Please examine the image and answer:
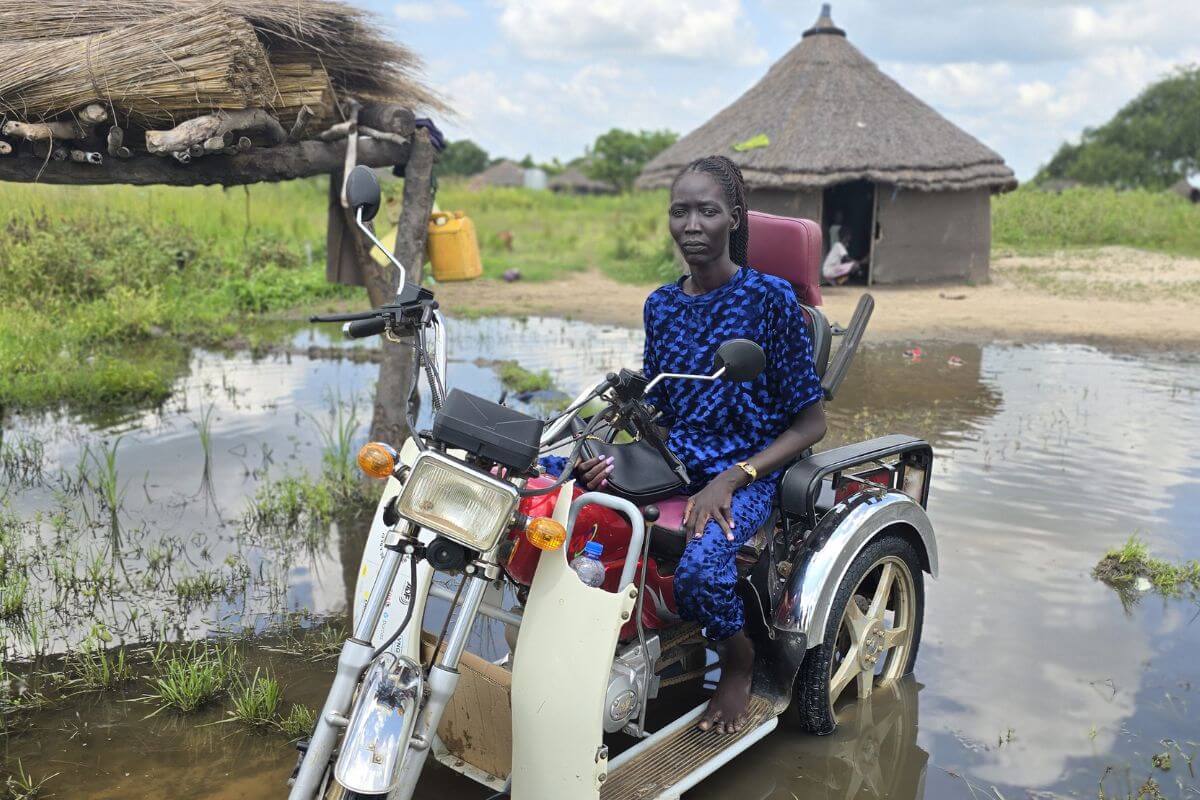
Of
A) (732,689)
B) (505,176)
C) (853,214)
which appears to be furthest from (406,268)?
(505,176)

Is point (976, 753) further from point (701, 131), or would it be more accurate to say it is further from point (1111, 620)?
point (701, 131)

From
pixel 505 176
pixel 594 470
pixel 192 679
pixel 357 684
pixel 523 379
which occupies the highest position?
pixel 505 176

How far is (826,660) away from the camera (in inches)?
126

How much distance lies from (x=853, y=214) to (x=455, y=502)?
15825 mm

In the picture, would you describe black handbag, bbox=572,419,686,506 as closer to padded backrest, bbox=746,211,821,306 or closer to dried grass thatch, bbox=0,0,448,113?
padded backrest, bbox=746,211,821,306

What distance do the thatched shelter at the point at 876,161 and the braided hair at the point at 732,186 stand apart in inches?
446

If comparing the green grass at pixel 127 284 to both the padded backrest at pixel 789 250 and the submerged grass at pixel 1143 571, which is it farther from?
the submerged grass at pixel 1143 571

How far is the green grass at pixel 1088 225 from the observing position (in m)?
20.3

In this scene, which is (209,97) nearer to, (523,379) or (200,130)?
(200,130)

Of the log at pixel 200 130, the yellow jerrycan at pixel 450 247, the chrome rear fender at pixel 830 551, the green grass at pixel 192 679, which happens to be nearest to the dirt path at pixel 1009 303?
the yellow jerrycan at pixel 450 247

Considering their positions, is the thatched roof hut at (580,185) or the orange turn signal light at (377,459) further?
the thatched roof hut at (580,185)

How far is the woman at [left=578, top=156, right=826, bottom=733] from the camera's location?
3025 millimetres

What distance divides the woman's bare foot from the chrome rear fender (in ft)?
0.45

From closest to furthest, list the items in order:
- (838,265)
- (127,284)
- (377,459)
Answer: (377,459) → (127,284) → (838,265)
